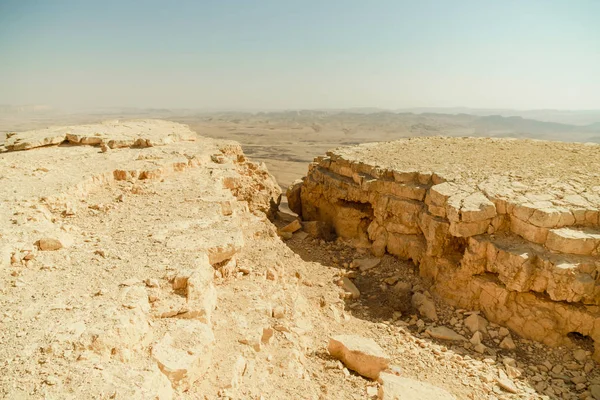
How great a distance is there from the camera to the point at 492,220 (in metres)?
6.15

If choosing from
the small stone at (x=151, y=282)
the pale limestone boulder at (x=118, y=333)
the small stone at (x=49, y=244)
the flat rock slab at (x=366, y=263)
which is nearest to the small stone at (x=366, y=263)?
the flat rock slab at (x=366, y=263)

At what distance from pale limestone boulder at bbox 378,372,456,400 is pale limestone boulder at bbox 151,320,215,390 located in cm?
209

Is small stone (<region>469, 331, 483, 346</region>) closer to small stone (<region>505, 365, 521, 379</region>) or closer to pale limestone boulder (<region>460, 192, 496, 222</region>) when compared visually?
small stone (<region>505, 365, 521, 379</region>)

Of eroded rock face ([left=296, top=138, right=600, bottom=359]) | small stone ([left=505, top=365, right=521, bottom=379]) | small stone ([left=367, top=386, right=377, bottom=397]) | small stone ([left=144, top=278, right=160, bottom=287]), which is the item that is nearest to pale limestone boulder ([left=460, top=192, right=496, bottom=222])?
eroded rock face ([left=296, top=138, right=600, bottom=359])

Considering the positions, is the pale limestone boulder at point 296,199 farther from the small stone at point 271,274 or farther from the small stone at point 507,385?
the small stone at point 507,385

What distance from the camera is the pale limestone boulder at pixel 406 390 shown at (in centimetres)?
404

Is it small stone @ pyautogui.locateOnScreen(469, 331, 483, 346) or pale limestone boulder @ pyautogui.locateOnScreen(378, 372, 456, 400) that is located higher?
pale limestone boulder @ pyautogui.locateOnScreen(378, 372, 456, 400)

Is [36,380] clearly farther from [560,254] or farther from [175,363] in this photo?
[560,254]

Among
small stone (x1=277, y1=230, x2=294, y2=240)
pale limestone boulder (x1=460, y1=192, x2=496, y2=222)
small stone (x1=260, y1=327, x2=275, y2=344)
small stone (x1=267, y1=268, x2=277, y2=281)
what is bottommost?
small stone (x1=260, y1=327, x2=275, y2=344)

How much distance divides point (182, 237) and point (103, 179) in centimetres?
284

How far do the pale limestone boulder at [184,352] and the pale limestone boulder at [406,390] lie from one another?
6.85 feet

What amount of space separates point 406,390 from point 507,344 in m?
2.36

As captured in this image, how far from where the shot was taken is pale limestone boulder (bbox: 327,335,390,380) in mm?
4566

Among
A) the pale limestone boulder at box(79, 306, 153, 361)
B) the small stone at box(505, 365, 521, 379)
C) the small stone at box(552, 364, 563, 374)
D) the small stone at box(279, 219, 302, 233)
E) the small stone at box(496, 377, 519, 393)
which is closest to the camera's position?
the pale limestone boulder at box(79, 306, 153, 361)
